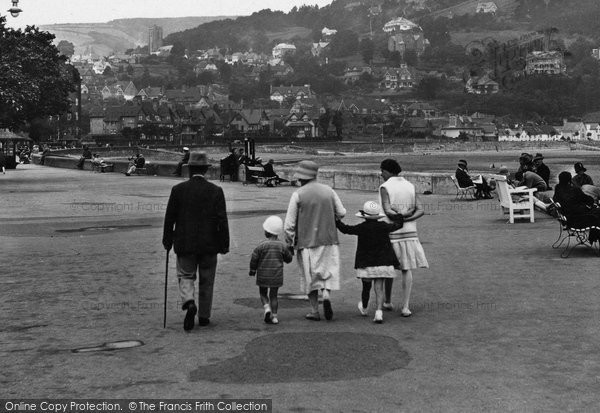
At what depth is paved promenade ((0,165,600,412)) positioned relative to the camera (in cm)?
616

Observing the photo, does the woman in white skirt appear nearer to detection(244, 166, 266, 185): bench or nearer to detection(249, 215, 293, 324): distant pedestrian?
detection(249, 215, 293, 324): distant pedestrian

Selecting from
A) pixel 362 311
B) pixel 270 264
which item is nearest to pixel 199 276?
pixel 270 264

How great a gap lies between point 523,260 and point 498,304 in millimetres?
3454

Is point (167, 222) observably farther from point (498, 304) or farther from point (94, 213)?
point (94, 213)

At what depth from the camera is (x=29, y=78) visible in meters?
43.9

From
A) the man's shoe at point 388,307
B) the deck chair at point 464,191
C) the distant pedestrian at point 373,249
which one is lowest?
the deck chair at point 464,191

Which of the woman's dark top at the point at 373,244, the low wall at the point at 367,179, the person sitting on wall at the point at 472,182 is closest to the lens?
the woman's dark top at the point at 373,244

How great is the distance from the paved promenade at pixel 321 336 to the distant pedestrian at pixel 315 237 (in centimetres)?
35

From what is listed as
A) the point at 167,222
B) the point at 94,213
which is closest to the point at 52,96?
the point at 94,213

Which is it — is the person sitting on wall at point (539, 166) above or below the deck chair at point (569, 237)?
above

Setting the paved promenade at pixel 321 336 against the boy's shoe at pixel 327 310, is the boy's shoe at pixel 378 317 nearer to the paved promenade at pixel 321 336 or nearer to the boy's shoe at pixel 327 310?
the paved promenade at pixel 321 336

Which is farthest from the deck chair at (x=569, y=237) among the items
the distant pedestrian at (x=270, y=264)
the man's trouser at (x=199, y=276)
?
the man's trouser at (x=199, y=276)

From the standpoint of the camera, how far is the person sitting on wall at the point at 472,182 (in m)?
24.3

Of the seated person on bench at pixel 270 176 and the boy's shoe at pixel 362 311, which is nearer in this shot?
the boy's shoe at pixel 362 311
